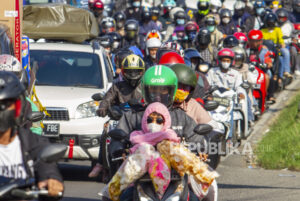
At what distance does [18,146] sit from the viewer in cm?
564

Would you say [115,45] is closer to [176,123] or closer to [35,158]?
[176,123]

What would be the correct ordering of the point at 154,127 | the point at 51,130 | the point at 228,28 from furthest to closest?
the point at 228,28, the point at 51,130, the point at 154,127

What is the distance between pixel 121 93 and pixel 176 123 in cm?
376

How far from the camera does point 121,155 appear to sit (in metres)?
7.53

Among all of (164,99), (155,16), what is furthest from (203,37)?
(164,99)

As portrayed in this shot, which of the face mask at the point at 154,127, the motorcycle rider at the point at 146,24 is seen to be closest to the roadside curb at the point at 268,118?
the motorcycle rider at the point at 146,24

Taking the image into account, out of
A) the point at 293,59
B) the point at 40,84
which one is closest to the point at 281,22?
the point at 293,59

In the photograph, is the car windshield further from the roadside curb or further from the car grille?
the roadside curb

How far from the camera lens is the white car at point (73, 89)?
1312 centimetres

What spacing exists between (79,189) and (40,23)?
577 cm

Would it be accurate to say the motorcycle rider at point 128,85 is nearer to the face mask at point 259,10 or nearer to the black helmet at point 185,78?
the black helmet at point 185,78

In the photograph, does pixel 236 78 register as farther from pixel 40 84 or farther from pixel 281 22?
pixel 281 22

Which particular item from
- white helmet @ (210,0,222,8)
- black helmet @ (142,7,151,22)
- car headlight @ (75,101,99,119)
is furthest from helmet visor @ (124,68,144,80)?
white helmet @ (210,0,222,8)

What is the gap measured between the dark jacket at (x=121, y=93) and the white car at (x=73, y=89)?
6.01ft
